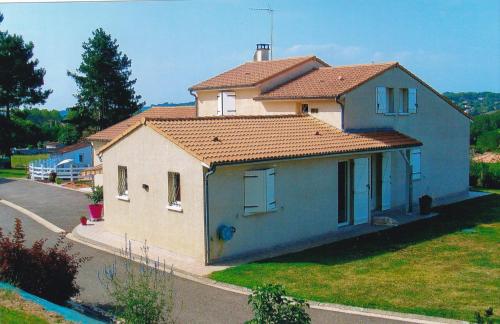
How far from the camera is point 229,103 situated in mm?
24375

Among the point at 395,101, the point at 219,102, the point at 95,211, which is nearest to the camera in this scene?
the point at 95,211

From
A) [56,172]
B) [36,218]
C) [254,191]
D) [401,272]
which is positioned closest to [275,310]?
[401,272]

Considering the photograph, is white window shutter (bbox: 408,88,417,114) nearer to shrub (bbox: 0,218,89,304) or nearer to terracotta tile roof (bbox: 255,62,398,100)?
terracotta tile roof (bbox: 255,62,398,100)

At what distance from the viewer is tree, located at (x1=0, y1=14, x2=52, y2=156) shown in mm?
43031

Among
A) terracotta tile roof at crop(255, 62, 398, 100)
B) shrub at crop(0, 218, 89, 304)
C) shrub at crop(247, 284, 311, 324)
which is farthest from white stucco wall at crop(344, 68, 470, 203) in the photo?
shrub at crop(247, 284, 311, 324)

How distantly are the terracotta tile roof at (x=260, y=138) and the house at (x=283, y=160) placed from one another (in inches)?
1.8

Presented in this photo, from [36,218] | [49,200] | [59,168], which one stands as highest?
[59,168]

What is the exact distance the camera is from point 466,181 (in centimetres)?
2680

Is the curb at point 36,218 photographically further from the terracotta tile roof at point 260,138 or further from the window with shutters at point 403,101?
the window with shutters at point 403,101

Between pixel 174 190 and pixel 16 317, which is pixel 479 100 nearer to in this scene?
pixel 174 190

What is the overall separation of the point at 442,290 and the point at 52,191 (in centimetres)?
2351

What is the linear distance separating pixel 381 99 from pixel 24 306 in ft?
51.9

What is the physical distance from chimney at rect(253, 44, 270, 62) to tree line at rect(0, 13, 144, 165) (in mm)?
22687

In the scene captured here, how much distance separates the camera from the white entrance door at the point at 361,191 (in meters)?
18.8
